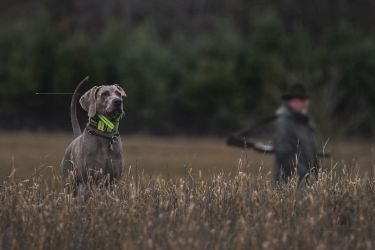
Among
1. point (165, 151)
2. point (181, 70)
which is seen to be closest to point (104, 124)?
point (165, 151)

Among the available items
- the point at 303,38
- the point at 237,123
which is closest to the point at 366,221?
the point at 237,123

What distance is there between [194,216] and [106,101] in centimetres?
160

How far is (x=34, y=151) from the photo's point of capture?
36125mm

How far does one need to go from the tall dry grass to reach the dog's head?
0.75 meters

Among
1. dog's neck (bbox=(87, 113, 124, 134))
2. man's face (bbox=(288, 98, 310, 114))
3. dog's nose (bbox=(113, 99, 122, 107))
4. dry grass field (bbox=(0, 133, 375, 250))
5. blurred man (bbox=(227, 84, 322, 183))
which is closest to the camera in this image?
dry grass field (bbox=(0, 133, 375, 250))

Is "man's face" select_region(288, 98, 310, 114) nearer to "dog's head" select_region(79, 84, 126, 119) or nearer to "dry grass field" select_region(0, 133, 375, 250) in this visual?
"dry grass field" select_region(0, 133, 375, 250)

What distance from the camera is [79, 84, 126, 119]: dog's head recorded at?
8.98 metres

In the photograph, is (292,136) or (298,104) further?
(298,104)

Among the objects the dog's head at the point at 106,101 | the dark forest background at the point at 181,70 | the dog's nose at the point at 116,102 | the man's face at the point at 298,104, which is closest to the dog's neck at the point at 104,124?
the dog's head at the point at 106,101

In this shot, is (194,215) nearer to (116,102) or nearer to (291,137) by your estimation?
(116,102)

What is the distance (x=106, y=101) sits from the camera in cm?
909

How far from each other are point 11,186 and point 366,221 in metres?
3.42

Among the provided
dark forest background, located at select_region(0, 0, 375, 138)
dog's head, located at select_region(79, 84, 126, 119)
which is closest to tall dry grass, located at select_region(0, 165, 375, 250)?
dog's head, located at select_region(79, 84, 126, 119)

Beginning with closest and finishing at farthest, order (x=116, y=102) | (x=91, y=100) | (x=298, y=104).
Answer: (x=116, y=102) → (x=91, y=100) → (x=298, y=104)
